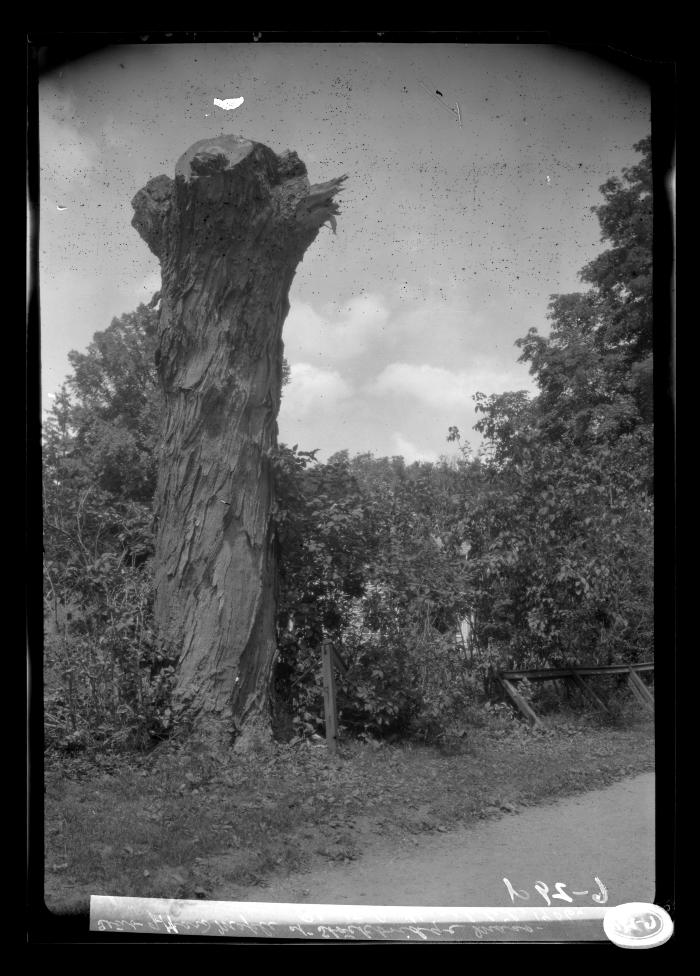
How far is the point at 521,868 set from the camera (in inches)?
117

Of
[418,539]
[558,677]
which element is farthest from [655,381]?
[558,677]

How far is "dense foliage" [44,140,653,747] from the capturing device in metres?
3.31

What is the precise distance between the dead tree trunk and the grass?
531 millimetres

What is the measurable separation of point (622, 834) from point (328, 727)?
1.70 meters

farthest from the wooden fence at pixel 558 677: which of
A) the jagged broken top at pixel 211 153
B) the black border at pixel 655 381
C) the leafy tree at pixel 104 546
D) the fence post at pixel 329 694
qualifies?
the jagged broken top at pixel 211 153

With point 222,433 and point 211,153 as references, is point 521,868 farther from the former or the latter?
point 211,153

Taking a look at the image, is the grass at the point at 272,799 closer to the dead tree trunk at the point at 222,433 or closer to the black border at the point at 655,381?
the black border at the point at 655,381

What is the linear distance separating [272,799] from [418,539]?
161 cm

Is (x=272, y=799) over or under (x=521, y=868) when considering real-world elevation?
over

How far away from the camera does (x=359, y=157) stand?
3.37m

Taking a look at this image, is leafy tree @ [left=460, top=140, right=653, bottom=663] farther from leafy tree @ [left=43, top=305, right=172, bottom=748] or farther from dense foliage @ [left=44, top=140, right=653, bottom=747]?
leafy tree @ [left=43, top=305, right=172, bottom=748]

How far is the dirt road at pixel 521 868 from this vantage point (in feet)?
9.48

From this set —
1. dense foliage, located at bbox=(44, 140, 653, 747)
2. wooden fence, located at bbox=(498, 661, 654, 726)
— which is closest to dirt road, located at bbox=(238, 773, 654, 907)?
wooden fence, located at bbox=(498, 661, 654, 726)

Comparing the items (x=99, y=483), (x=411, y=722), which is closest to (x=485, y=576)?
(x=411, y=722)
